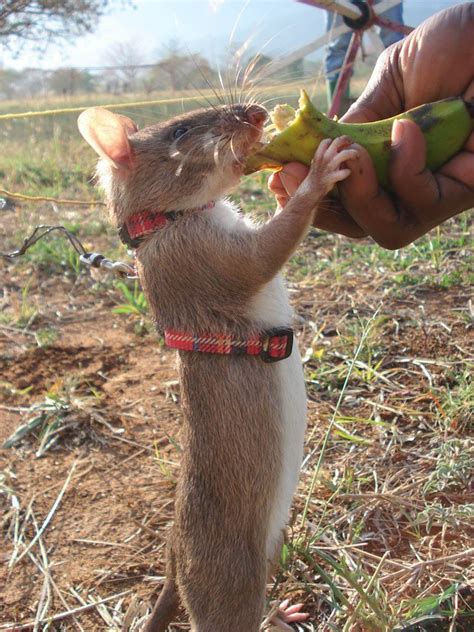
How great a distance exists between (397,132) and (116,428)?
7.23 feet

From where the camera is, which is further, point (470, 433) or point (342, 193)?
point (470, 433)

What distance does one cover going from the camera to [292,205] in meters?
2.11

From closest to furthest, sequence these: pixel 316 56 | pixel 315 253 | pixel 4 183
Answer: pixel 315 253
pixel 316 56
pixel 4 183

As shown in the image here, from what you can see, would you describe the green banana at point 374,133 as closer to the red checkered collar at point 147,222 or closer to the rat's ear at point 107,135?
the red checkered collar at point 147,222

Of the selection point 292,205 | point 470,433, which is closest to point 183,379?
point 292,205

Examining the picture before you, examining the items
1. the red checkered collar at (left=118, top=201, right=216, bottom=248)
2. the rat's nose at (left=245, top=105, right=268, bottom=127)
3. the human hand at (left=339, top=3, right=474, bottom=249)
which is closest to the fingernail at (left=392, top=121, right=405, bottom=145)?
the human hand at (left=339, top=3, right=474, bottom=249)

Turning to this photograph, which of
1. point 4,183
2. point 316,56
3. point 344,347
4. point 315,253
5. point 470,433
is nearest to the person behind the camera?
point 470,433

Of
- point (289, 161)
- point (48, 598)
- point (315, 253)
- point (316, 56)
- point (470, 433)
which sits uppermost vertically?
point (316, 56)

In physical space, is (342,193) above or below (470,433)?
above

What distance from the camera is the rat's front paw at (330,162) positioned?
6.65 feet

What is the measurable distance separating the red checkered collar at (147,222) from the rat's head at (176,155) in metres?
0.02

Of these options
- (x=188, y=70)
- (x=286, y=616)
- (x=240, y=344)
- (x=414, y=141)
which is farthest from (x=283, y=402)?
(x=188, y=70)

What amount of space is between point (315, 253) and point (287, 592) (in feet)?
10.9

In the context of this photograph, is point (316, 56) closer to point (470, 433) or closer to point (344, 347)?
point (344, 347)
